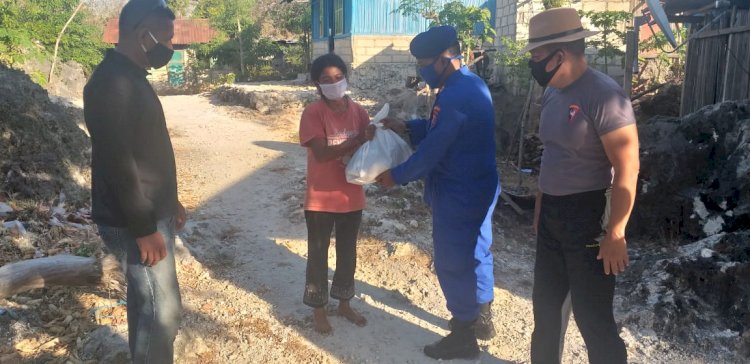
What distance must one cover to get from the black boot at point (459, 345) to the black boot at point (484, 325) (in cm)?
24

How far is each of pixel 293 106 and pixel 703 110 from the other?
9571 mm

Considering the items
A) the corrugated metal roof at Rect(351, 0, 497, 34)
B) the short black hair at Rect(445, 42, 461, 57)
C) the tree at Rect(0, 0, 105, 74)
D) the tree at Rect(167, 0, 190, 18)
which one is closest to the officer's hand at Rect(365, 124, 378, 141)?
the short black hair at Rect(445, 42, 461, 57)

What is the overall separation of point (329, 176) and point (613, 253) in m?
1.66

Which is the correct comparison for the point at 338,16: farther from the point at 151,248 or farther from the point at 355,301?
the point at 151,248

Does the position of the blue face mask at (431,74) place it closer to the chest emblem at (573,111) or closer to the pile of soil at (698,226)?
the chest emblem at (573,111)

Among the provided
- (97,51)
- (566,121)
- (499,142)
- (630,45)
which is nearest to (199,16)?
(97,51)

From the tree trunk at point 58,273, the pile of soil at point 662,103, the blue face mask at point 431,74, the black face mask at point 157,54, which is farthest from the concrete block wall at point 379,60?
the black face mask at point 157,54

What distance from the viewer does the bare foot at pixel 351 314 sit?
146 inches

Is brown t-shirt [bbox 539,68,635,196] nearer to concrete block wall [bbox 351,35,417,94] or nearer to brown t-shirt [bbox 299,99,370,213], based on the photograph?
brown t-shirt [bbox 299,99,370,213]

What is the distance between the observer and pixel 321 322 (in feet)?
11.7

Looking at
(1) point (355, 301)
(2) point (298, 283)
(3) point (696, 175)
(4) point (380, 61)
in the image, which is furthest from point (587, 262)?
(4) point (380, 61)

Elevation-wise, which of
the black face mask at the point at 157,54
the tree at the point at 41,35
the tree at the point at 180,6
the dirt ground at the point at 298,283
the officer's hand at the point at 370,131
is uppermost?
the tree at the point at 180,6

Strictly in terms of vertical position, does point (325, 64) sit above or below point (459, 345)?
above

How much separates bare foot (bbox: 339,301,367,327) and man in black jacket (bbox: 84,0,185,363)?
1475 mm
